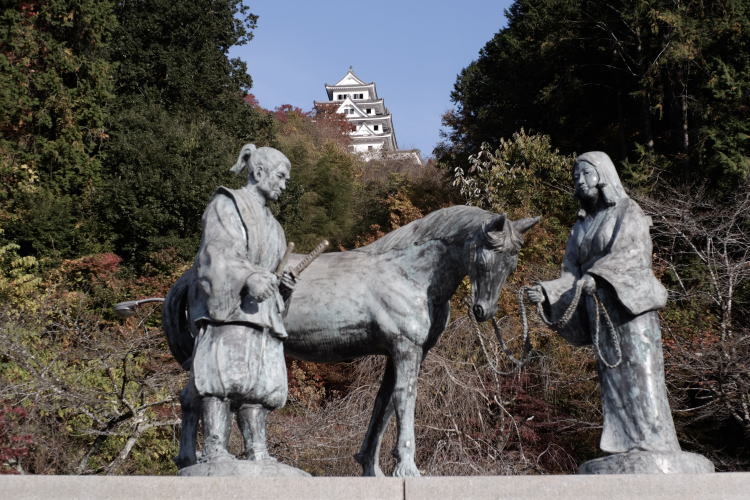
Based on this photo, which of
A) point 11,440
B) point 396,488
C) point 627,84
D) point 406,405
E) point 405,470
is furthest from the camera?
point 627,84

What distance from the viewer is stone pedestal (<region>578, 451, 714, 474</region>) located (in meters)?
6.45

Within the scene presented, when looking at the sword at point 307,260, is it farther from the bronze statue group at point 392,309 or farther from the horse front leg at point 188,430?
the horse front leg at point 188,430

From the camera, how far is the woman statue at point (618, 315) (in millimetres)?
6746

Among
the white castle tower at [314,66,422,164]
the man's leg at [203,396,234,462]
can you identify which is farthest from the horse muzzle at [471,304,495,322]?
the white castle tower at [314,66,422,164]

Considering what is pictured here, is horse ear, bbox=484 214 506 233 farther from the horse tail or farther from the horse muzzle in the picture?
the horse tail

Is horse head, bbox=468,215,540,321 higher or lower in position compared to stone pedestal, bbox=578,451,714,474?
higher

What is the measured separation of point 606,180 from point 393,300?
196cm

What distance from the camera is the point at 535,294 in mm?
7254

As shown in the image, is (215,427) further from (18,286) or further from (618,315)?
(18,286)

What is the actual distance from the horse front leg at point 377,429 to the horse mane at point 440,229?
96cm

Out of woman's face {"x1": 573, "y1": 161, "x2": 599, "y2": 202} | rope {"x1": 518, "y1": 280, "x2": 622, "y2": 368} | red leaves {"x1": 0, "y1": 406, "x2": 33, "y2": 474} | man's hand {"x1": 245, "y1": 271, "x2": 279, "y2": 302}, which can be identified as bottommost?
red leaves {"x1": 0, "y1": 406, "x2": 33, "y2": 474}

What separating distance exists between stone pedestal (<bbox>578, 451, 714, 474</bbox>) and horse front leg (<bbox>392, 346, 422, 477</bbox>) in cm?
Result: 127

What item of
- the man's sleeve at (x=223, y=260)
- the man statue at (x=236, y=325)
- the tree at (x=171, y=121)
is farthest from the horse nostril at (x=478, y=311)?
the tree at (x=171, y=121)

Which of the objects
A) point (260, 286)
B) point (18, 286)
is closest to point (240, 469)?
point (260, 286)
